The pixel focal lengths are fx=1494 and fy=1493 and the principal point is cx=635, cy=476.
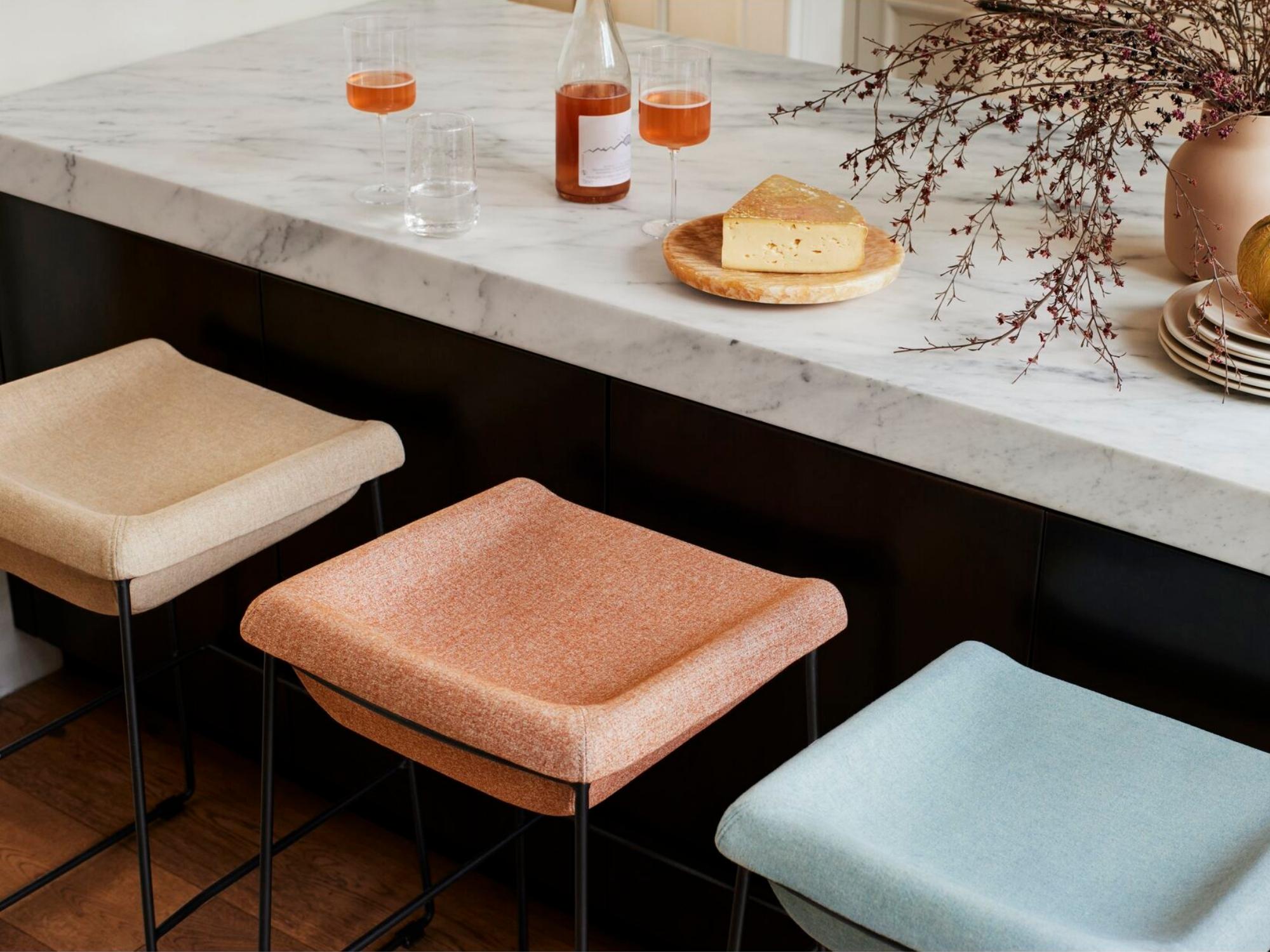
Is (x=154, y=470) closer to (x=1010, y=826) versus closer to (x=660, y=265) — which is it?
(x=660, y=265)

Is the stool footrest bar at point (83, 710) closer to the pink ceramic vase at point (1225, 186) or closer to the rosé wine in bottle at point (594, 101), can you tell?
the rosé wine in bottle at point (594, 101)

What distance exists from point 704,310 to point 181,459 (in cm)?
60

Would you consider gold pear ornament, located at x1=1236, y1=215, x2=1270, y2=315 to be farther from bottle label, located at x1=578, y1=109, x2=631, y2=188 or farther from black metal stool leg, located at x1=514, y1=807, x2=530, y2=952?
black metal stool leg, located at x1=514, y1=807, x2=530, y2=952

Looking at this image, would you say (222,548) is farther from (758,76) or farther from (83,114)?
(758,76)

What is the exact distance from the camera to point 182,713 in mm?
2029

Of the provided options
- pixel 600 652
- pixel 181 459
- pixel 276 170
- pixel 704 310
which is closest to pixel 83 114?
pixel 276 170

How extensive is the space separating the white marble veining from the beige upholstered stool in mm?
169

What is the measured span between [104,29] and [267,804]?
4.34 feet

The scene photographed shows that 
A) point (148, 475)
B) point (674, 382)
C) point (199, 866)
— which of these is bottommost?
point (199, 866)

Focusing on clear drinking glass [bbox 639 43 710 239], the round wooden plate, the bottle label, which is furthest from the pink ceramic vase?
the bottle label

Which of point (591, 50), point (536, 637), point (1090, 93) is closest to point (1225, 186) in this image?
point (1090, 93)

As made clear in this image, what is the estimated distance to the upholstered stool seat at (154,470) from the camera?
54.4 inches

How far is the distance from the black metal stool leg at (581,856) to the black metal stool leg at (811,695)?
266mm

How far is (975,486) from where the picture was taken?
1341 millimetres
